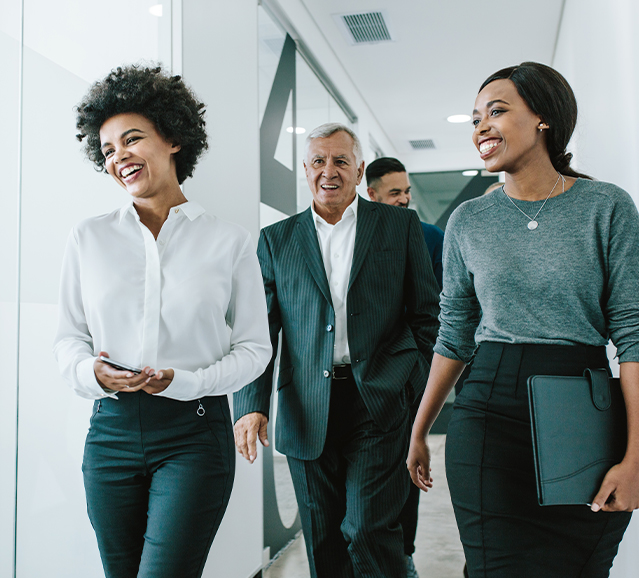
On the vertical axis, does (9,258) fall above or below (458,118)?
below

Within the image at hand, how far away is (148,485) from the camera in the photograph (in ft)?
4.58

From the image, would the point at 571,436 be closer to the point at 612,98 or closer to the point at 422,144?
the point at 612,98

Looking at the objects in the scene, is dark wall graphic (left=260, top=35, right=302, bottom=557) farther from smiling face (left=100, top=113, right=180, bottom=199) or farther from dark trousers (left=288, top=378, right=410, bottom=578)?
smiling face (left=100, top=113, right=180, bottom=199)

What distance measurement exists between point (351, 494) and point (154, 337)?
2.90 feet

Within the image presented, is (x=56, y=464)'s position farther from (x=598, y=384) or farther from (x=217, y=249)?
(x=598, y=384)

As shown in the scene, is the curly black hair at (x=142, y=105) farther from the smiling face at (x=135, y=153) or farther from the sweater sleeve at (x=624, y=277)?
the sweater sleeve at (x=624, y=277)

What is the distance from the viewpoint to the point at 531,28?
475 centimetres

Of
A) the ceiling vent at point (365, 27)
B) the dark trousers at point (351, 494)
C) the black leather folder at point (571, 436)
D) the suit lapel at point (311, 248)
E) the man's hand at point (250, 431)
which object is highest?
the ceiling vent at point (365, 27)

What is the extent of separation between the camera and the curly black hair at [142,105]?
5.05ft

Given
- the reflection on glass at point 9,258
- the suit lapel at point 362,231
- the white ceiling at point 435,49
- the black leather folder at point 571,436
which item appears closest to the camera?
the black leather folder at point 571,436

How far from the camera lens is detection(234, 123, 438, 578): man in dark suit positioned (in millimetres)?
1921

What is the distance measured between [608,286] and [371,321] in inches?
33.4

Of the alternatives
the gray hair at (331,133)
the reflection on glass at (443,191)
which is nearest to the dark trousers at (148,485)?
the gray hair at (331,133)

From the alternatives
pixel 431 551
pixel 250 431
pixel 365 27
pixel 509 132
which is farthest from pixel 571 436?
pixel 365 27
